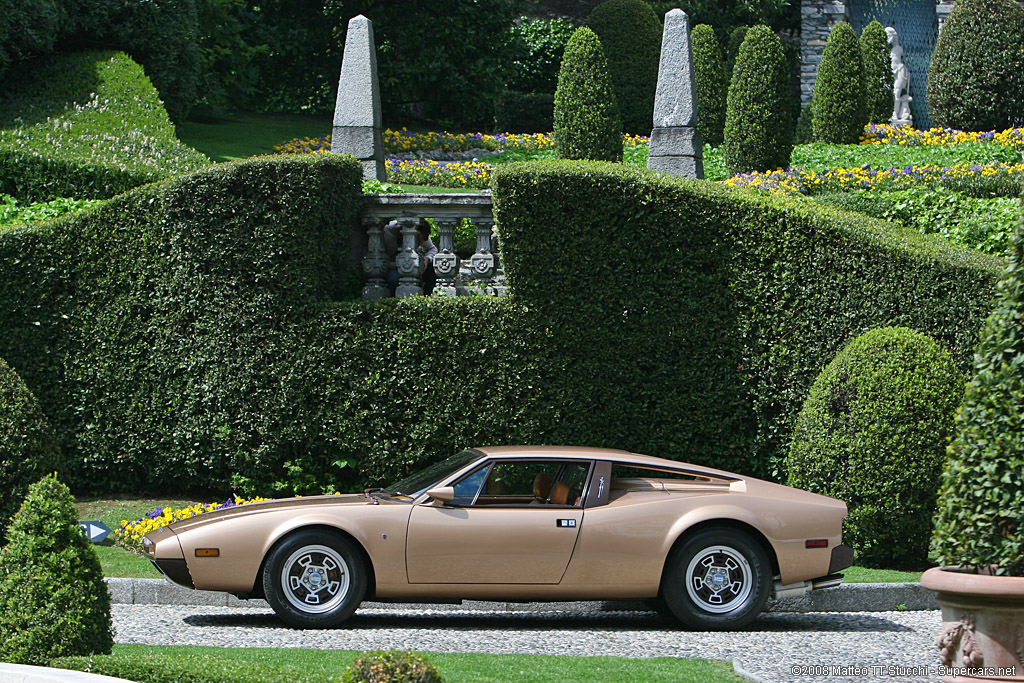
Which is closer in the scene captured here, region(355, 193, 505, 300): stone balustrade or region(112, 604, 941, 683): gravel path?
region(112, 604, 941, 683): gravel path

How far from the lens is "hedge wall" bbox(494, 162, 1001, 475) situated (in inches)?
375

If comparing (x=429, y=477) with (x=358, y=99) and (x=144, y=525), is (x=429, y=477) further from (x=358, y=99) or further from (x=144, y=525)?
(x=358, y=99)

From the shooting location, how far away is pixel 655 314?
9594mm

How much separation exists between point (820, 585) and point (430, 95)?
21172mm

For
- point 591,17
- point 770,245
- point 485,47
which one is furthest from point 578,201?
point 591,17

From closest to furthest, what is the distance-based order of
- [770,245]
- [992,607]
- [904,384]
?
[992,607]
[904,384]
[770,245]

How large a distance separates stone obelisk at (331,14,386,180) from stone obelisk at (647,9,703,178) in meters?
Result: 3.52

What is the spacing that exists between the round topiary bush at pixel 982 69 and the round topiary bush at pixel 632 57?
6.79 metres

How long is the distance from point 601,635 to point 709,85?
21.6 meters

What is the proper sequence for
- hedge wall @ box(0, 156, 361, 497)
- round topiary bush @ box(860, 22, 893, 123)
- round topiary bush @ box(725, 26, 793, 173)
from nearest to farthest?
hedge wall @ box(0, 156, 361, 497), round topiary bush @ box(725, 26, 793, 173), round topiary bush @ box(860, 22, 893, 123)

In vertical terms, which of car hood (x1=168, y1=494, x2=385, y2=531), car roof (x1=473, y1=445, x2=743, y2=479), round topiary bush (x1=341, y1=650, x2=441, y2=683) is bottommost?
car hood (x1=168, y1=494, x2=385, y2=531)

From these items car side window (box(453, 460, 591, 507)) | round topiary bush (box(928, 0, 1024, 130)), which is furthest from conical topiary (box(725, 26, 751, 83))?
car side window (box(453, 460, 591, 507))

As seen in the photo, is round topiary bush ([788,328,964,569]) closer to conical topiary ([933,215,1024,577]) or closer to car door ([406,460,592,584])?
car door ([406,460,592,584])

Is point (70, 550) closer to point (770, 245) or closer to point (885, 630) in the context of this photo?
point (885, 630)
